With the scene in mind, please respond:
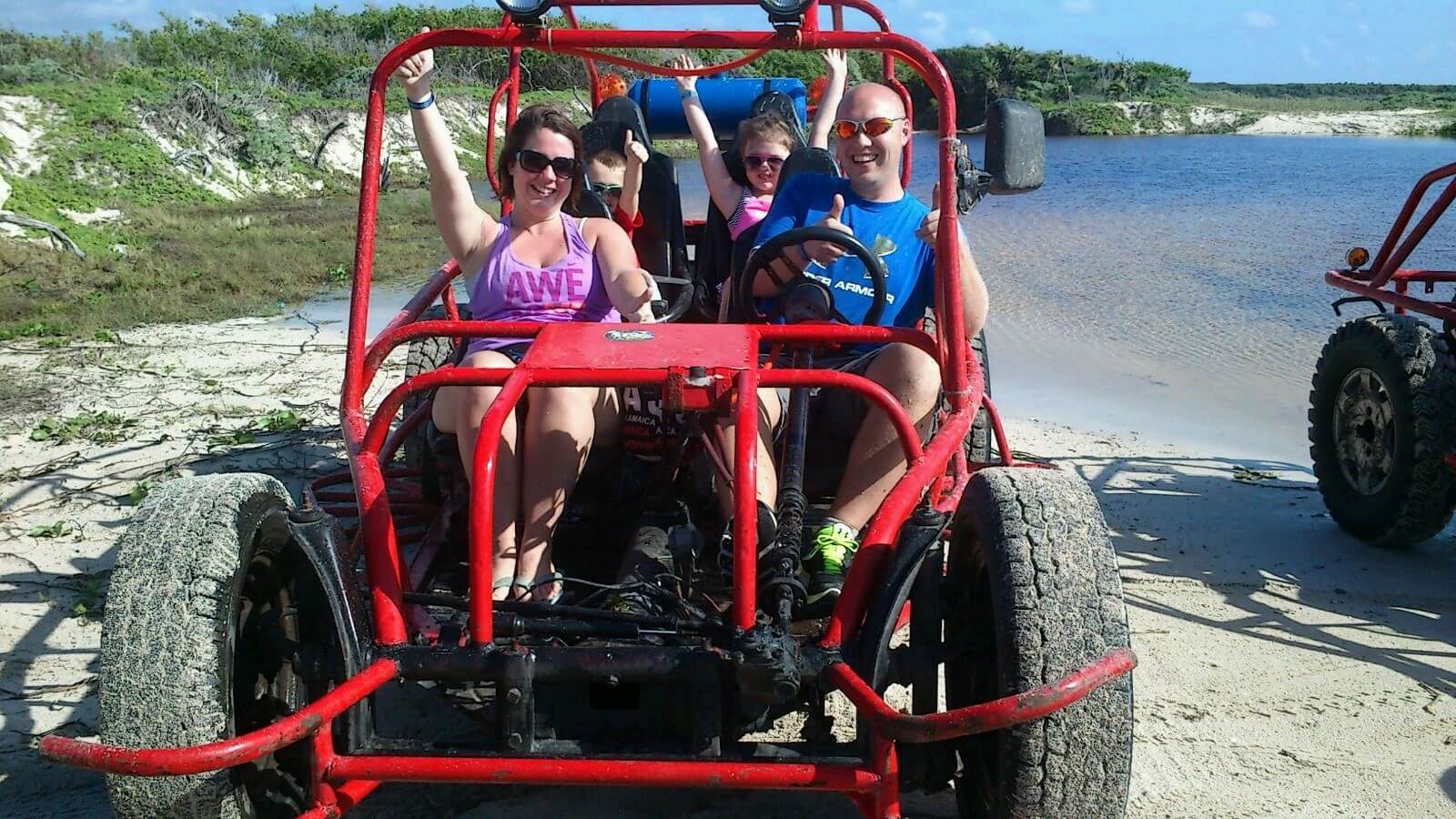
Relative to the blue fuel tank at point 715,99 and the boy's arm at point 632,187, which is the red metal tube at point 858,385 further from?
the blue fuel tank at point 715,99

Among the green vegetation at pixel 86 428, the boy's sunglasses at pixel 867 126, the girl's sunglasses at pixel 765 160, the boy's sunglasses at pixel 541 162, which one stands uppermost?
the boy's sunglasses at pixel 867 126

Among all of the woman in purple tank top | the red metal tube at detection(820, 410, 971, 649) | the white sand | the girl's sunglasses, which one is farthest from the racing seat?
the white sand

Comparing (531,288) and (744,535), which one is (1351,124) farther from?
(744,535)

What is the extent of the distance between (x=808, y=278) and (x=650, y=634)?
5.34 ft

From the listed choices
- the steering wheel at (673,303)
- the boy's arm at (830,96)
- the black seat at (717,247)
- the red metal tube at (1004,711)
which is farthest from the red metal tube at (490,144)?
the red metal tube at (1004,711)

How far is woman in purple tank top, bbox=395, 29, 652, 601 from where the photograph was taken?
322 centimetres

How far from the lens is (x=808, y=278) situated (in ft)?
13.0

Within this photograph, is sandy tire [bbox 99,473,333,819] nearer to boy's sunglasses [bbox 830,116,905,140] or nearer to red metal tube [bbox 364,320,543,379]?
red metal tube [bbox 364,320,543,379]

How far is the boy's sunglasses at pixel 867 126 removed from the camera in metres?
3.89

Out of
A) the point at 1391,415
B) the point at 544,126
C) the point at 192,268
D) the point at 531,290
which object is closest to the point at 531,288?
the point at 531,290

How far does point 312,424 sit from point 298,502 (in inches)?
58.6

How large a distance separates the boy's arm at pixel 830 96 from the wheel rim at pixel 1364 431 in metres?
2.62

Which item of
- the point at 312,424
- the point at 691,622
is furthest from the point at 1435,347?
the point at 312,424

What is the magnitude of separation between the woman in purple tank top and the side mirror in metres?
1.11
